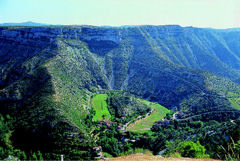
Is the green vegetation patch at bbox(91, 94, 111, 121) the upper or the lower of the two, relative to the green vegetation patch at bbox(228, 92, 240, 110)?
lower

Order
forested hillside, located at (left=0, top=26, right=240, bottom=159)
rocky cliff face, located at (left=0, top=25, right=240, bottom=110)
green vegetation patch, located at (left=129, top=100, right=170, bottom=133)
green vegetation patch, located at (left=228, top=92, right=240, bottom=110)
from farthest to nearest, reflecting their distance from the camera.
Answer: rocky cliff face, located at (left=0, top=25, right=240, bottom=110) → green vegetation patch, located at (left=228, top=92, right=240, bottom=110) → green vegetation patch, located at (left=129, top=100, right=170, bottom=133) → forested hillside, located at (left=0, top=26, right=240, bottom=159)

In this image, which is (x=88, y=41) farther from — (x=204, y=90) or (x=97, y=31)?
(x=204, y=90)

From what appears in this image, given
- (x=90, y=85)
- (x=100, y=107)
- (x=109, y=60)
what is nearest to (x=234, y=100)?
(x=100, y=107)

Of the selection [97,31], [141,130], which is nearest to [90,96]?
[141,130]

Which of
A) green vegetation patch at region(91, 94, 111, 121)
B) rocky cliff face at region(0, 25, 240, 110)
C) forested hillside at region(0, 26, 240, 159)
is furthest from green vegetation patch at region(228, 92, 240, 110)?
green vegetation patch at region(91, 94, 111, 121)

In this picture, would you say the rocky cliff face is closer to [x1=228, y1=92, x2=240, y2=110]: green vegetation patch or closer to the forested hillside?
the forested hillside

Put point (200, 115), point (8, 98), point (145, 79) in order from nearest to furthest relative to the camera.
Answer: point (8, 98), point (200, 115), point (145, 79)
